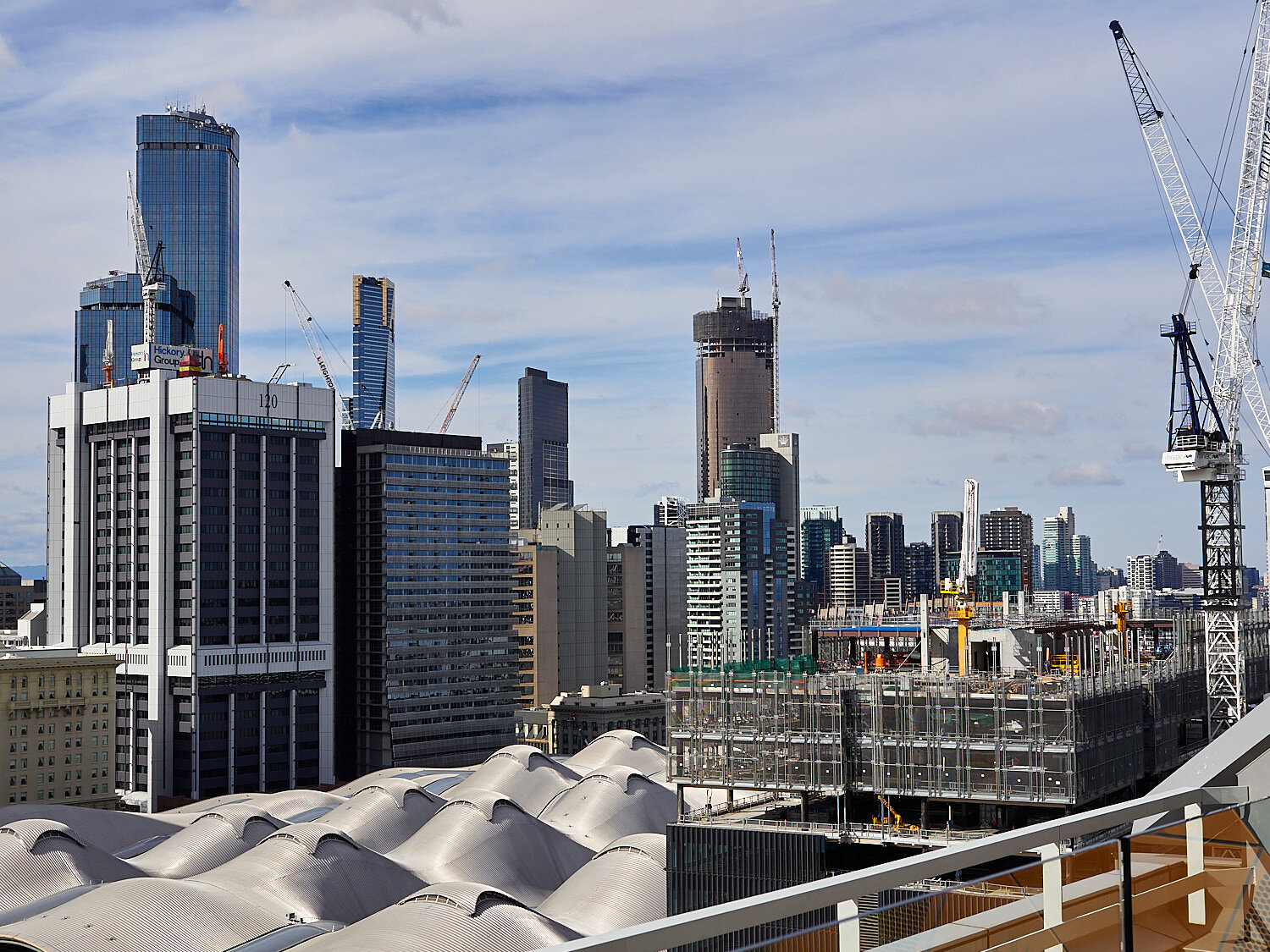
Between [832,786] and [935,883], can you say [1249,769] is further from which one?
[832,786]

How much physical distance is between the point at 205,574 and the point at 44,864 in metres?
78.5

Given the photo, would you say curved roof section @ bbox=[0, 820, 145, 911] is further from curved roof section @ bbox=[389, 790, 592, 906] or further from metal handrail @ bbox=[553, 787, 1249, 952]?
metal handrail @ bbox=[553, 787, 1249, 952]

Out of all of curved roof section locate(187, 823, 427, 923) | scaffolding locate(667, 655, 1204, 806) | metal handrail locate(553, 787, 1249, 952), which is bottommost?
curved roof section locate(187, 823, 427, 923)

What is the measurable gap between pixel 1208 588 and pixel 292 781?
10158cm

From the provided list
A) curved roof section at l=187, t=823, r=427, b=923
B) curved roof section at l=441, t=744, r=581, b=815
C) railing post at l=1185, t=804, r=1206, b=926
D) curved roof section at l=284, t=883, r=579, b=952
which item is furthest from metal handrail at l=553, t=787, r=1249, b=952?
curved roof section at l=441, t=744, r=581, b=815

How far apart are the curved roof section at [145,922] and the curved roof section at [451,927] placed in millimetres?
7464

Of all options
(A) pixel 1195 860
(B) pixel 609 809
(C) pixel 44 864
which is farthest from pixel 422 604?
(A) pixel 1195 860

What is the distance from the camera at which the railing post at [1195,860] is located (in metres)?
7.47

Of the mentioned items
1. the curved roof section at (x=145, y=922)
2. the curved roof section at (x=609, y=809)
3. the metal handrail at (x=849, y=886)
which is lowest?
the curved roof section at (x=609, y=809)

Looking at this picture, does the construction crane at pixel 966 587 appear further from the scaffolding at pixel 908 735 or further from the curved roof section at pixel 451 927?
the curved roof section at pixel 451 927

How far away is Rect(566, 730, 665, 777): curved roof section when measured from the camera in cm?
11794

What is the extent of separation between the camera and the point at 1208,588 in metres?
83.7

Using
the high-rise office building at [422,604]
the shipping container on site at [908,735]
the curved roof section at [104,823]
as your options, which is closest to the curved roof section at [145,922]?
the shipping container on site at [908,735]

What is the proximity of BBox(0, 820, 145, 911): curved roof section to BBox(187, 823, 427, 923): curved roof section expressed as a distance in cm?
614
